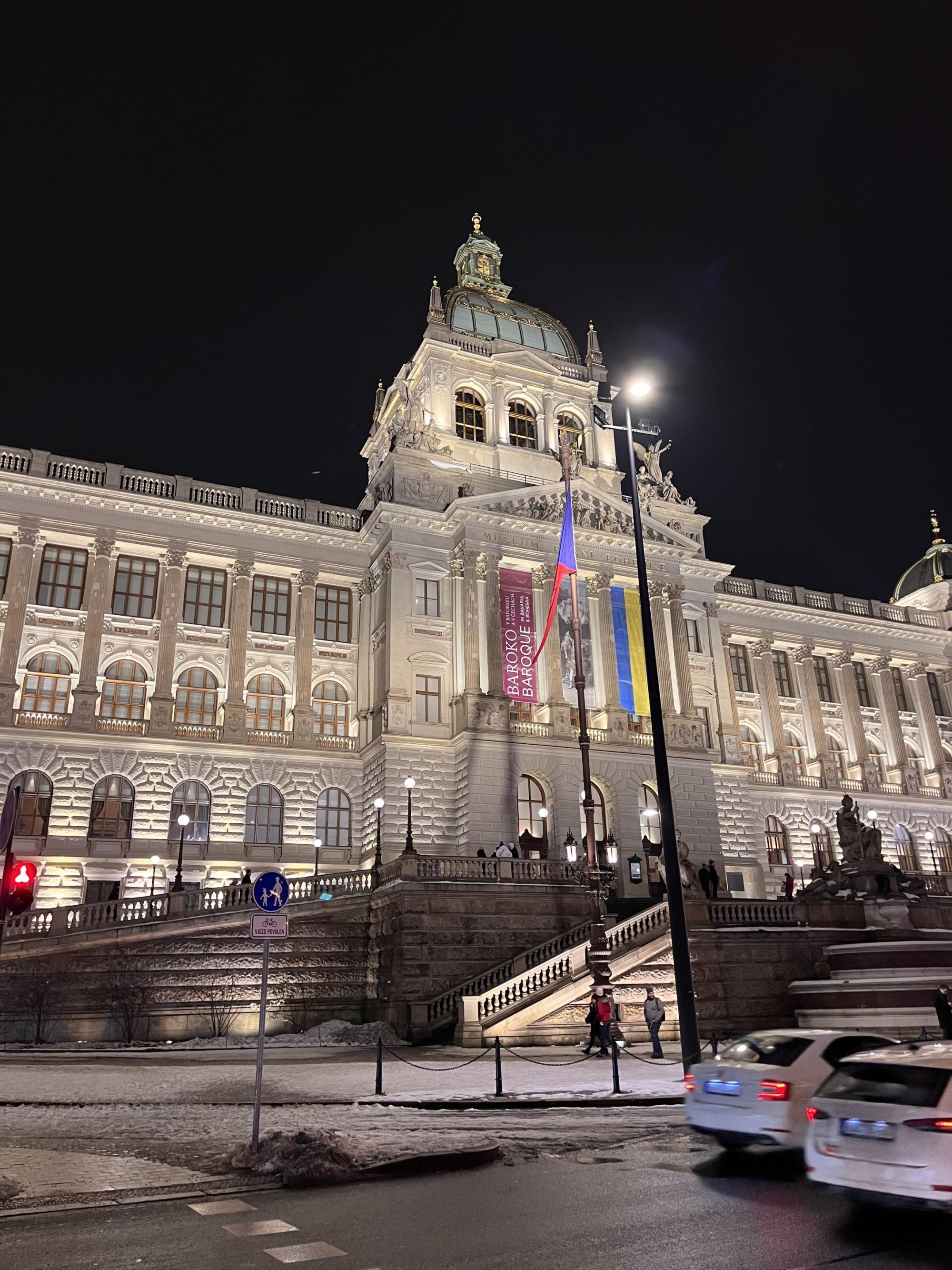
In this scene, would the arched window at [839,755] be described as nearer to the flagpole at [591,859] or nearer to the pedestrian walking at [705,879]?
the pedestrian walking at [705,879]

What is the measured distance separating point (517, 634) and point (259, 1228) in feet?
120

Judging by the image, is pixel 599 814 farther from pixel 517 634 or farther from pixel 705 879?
pixel 517 634

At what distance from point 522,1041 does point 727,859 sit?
27367mm

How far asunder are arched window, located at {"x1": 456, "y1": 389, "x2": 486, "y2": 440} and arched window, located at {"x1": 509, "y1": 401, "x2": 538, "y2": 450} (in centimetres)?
169

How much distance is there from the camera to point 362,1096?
50.8 ft

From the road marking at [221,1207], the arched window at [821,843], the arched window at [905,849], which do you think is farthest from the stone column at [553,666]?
the road marking at [221,1207]

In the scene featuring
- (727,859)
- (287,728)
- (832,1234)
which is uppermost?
(287,728)

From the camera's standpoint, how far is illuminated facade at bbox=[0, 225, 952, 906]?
40.2 m

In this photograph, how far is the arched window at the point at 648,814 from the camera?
4384 cm

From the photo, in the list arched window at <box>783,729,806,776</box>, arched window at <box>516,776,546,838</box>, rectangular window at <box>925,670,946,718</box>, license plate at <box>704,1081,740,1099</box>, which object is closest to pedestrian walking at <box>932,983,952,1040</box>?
license plate at <box>704,1081,740,1099</box>

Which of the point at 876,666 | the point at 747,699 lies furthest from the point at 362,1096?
the point at 876,666

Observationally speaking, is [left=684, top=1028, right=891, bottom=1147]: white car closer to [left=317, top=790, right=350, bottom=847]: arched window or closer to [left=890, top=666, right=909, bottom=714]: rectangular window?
[left=317, top=790, right=350, bottom=847]: arched window

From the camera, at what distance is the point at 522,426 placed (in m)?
54.5

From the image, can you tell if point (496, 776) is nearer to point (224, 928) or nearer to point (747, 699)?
point (224, 928)
